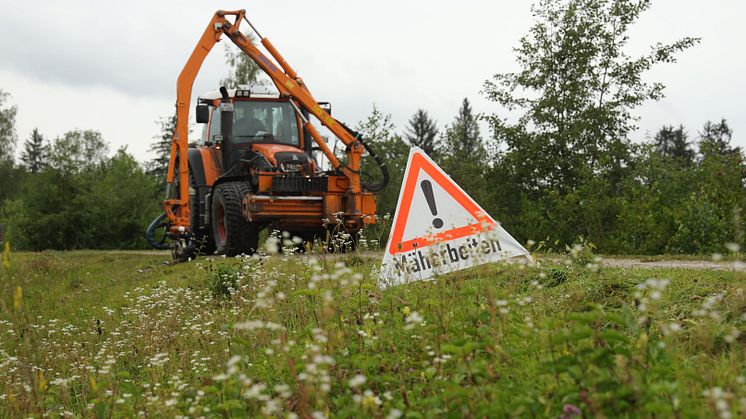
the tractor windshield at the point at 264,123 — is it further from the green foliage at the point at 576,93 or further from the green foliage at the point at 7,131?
the green foliage at the point at 7,131

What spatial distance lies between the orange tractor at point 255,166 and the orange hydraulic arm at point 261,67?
0.02 metres

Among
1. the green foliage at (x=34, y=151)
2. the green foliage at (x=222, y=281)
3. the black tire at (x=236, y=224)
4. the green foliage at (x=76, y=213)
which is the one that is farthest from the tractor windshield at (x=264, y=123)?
the green foliage at (x=34, y=151)

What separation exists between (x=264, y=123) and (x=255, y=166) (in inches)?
45.5

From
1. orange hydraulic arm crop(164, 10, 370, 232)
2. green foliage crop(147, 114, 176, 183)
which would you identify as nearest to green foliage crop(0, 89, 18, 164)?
green foliage crop(147, 114, 176, 183)

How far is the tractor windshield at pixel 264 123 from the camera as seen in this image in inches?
604

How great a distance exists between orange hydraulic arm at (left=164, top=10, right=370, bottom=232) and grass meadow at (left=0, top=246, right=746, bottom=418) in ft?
20.6

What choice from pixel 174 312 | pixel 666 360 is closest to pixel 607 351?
pixel 666 360

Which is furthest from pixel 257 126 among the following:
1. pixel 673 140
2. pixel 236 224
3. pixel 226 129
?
pixel 673 140

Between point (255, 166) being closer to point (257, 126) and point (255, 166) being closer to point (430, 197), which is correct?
point (257, 126)

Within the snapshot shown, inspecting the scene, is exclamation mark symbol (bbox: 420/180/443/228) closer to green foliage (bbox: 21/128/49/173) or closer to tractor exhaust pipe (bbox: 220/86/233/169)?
tractor exhaust pipe (bbox: 220/86/233/169)

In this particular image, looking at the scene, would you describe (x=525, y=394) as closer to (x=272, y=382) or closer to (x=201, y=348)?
(x=272, y=382)

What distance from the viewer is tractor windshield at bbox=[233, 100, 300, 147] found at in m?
15.4

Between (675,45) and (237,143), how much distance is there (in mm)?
11178

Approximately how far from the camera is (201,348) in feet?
22.5
